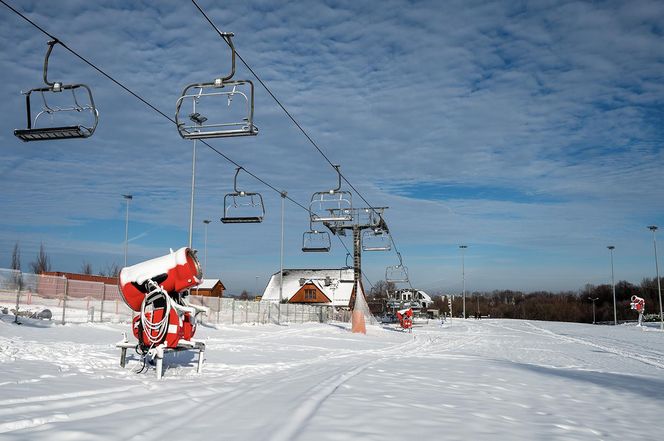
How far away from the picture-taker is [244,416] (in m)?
6.61

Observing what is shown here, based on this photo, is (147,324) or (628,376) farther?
(628,376)

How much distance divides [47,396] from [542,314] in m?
152

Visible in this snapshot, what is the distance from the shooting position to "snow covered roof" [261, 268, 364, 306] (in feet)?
275

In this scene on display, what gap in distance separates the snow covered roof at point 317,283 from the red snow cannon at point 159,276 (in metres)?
68.5

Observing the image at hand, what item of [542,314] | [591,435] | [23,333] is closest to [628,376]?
[591,435]

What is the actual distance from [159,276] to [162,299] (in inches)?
17.4

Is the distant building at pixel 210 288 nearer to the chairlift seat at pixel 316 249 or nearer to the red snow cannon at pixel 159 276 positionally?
the chairlift seat at pixel 316 249

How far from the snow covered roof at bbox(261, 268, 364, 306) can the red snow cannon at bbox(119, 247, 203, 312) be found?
225 ft

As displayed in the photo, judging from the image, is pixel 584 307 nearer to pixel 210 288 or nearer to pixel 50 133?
pixel 210 288

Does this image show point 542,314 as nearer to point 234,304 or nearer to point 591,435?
point 234,304

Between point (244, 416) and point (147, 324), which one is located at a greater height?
point (147, 324)

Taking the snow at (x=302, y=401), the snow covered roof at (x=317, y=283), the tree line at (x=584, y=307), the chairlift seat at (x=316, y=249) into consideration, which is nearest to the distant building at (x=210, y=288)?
the snow covered roof at (x=317, y=283)

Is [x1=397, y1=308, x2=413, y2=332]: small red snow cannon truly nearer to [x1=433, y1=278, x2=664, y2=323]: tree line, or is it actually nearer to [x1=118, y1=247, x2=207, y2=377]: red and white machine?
[x1=118, y1=247, x2=207, y2=377]: red and white machine

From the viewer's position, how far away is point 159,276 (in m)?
10.9
